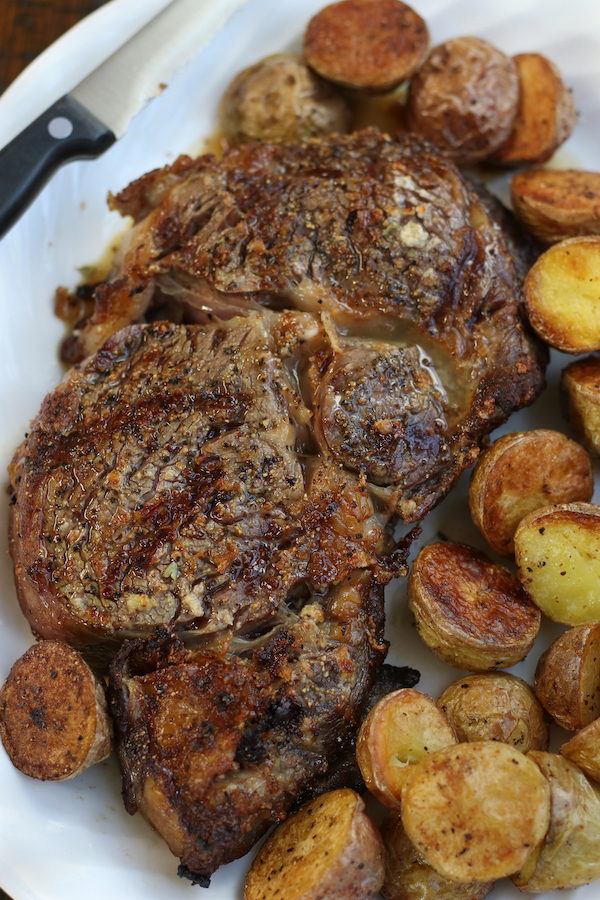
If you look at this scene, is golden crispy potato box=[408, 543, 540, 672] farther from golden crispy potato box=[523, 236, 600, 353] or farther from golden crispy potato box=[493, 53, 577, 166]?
golden crispy potato box=[493, 53, 577, 166]

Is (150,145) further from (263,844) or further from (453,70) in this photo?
(263,844)

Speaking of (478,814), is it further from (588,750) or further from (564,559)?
(564,559)

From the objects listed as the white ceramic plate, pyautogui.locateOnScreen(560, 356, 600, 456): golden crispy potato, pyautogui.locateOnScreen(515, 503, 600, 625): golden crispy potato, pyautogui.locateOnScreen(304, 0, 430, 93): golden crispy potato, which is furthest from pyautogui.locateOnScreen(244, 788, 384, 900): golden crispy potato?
pyautogui.locateOnScreen(304, 0, 430, 93): golden crispy potato

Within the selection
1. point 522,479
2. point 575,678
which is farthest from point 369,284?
point 575,678

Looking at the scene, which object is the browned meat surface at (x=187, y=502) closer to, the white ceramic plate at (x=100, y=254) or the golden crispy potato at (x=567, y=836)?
the white ceramic plate at (x=100, y=254)

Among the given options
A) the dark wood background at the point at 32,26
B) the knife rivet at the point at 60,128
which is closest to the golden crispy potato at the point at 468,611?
the knife rivet at the point at 60,128
